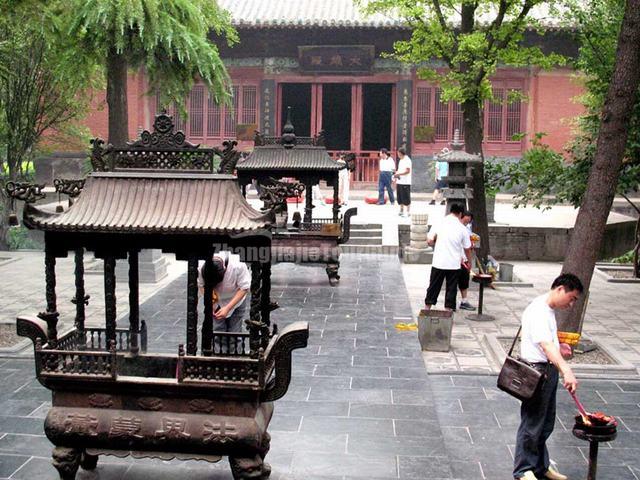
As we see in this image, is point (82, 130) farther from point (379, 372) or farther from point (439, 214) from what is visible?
point (379, 372)

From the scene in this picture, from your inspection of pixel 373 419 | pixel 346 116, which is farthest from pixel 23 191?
pixel 346 116

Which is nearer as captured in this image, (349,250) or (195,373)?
(195,373)

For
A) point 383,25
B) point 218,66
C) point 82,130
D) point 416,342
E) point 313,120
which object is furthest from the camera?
point 313,120

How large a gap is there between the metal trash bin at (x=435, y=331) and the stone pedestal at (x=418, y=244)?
7.07 m

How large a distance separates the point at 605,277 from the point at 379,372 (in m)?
8.13

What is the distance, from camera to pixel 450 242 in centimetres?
1087

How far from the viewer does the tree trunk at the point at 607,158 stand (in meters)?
9.38

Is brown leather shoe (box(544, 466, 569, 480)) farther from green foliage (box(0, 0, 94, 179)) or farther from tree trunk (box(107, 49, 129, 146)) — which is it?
green foliage (box(0, 0, 94, 179))

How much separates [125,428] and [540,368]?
3.06 m

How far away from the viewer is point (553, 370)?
235 inches

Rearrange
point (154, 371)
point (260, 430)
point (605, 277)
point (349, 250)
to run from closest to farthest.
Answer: point (260, 430) → point (154, 371) → point (605, 277) → point (349, 250)

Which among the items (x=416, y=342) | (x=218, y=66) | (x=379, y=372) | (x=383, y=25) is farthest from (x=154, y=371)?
(x=383, y=25)

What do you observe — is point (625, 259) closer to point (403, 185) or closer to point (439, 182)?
point (403, 185)

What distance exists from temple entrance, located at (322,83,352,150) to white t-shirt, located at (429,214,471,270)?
1949cm
